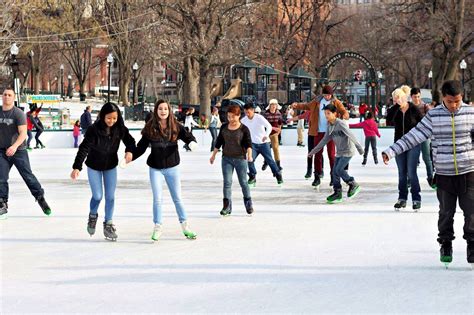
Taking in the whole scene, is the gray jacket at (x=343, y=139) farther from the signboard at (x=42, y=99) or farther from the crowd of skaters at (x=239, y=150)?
the signboard at (x=42, y=99)

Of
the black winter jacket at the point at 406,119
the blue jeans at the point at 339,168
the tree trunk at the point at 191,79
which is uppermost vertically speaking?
the tree trunk at the point at 191,79

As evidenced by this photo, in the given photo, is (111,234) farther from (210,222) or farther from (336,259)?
→ (336,259)

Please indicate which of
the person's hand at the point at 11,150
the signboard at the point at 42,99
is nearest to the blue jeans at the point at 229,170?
the person's hand at the point at 11,150

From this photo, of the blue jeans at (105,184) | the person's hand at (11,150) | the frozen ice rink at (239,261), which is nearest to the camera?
the frozen ice rink at (239,261)

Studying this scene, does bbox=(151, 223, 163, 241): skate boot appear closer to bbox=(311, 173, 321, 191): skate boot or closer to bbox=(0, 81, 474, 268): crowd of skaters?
bbox=(0, 81, 474, 268): crowd of skaters

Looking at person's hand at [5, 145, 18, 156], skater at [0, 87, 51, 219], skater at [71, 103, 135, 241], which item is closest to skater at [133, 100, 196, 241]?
skater at [71, 103, 135, 241]

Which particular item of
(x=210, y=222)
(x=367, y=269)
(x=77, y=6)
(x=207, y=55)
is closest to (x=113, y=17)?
(x=77, y=6)

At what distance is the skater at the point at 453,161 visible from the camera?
23.6 feet

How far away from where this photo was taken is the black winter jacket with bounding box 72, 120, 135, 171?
9031 millimetres

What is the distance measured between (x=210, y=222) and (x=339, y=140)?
291 centimetres

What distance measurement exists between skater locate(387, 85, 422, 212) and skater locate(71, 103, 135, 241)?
Result: 377cm

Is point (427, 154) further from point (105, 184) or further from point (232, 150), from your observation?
point (105, 184)

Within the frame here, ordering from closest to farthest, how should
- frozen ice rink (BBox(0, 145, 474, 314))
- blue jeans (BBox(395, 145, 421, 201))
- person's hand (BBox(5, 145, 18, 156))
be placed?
frozen ice rink (BBox(0, 145, 474, 314)) < person's hand (BBox(5, 145, 18, 156)) < blue jeans (BBox(395, 145, 421, 201))

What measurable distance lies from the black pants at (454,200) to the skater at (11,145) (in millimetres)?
5293
